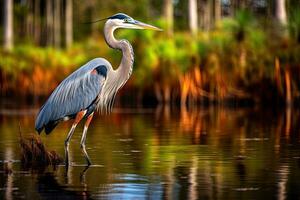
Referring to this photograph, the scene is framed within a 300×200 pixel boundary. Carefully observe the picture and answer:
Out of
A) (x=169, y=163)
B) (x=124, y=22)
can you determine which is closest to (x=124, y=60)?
(x=124, y=22)

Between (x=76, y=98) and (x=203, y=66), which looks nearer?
(x=76, y=98)

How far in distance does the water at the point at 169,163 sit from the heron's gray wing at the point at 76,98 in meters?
0.58

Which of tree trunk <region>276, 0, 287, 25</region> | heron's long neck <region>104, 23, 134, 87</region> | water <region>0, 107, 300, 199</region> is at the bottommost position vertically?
water <region>0, 107, 300, 199</region>

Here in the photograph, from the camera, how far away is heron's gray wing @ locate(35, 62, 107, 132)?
11.3 m

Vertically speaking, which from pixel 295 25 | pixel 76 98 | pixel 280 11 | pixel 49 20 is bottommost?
pixel 76 98

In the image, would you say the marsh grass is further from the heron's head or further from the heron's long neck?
the heron's head

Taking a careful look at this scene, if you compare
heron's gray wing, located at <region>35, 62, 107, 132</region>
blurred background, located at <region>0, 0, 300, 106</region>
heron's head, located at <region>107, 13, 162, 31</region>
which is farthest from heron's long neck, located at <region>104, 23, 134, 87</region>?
blurred background, located at <region>0, 0, 300, 106</region>

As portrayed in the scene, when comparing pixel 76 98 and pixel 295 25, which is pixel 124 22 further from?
pixel 295 25

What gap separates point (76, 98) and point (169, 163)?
1.41 meters

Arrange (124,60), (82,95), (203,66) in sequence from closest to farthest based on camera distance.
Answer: (82,95) < (124,60) < (203,66)

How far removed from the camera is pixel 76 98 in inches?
444

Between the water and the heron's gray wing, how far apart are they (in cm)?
58

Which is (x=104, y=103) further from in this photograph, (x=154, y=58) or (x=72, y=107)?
(x=154, y=58)

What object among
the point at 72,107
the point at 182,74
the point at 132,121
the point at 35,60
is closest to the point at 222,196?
the point at 72,107
